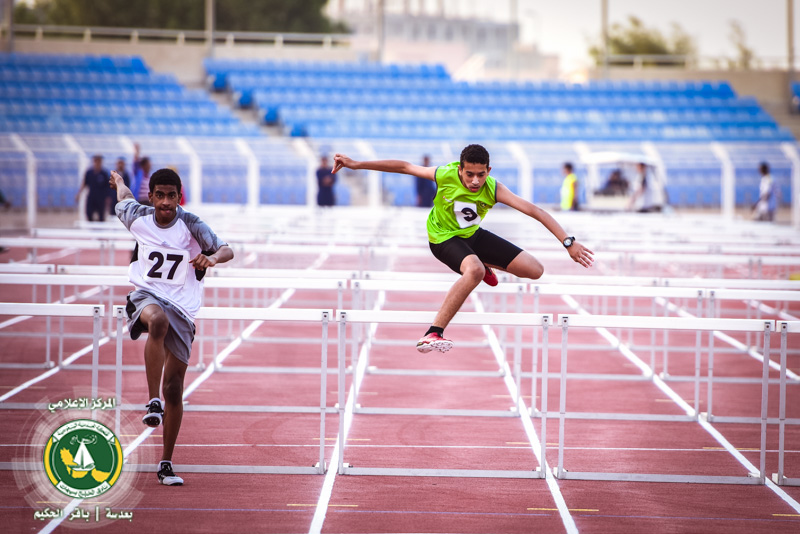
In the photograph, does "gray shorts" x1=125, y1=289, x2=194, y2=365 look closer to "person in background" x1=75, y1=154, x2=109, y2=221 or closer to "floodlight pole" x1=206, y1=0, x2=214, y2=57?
"person in background" x1=75, y1=154, x2=109, y2=221

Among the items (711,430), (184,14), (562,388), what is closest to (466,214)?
(562,388)

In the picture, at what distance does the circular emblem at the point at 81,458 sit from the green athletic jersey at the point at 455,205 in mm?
2401

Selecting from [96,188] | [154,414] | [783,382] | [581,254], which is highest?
[96,188]

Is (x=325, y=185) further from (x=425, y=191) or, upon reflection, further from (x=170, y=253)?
(x=170, y=253)

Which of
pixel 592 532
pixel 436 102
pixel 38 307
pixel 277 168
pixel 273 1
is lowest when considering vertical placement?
pixel 592 532

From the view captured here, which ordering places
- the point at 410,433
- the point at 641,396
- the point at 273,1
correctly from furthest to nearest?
1. the point at 273,1
2. the point at 641,396
3. the point at 410,433

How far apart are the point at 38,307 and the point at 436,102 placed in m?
29.0

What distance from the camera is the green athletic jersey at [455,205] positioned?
6102mm

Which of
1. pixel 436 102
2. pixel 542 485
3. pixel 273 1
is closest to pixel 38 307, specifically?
pixel 542 485

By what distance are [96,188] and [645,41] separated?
4985 cm

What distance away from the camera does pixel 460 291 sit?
5.88 meters

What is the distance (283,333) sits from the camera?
40.0ft

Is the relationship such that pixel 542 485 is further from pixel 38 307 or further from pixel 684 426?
pixel 38 307

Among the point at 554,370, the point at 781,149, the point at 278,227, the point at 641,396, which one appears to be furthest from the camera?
the point at 781,149
